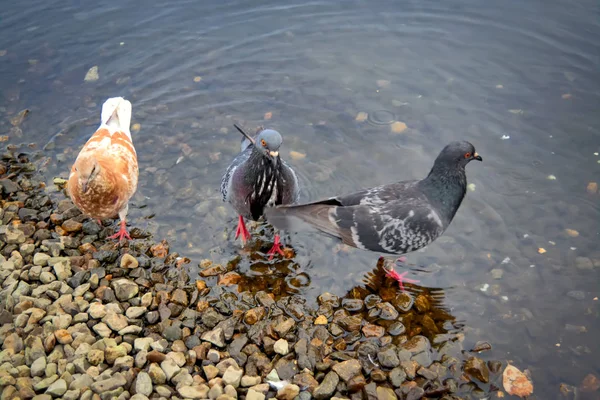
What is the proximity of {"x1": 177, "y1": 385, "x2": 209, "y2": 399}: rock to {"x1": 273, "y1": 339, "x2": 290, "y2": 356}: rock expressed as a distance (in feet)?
2.66

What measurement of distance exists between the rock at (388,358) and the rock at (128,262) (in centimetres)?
294

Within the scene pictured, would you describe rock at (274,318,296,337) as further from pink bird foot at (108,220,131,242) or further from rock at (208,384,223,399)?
pink bird foot at (108,220,131,242)

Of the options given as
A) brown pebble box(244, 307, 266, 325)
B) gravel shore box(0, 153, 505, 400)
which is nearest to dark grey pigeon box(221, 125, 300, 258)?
gravel shore box(0, 153, 505, 400)

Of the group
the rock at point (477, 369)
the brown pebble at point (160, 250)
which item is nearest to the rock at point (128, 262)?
the brown pebble at point (160, 250)

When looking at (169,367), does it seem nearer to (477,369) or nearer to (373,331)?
(373,331)

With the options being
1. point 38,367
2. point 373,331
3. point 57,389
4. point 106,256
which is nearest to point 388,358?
point 373,331

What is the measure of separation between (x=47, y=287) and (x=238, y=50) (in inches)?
229

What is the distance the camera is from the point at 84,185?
5.71 m

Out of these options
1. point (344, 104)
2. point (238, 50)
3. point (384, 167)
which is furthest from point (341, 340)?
point (238, 50)

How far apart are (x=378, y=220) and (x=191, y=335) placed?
2.29 meters

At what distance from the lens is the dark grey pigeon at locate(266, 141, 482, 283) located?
5.46 metres

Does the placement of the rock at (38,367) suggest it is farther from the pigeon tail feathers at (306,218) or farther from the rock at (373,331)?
the rock at (373,331)

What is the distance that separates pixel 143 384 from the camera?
4.25m

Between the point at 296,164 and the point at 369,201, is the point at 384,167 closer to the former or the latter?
the point at 296,164
